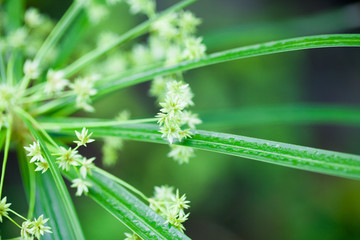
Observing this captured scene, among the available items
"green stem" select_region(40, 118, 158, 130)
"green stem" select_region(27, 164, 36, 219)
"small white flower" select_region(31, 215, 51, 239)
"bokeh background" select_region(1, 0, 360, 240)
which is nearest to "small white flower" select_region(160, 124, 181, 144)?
"green stem" select_region(40, 118, 158, 130)

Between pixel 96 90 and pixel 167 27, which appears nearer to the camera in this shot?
pixel 96 90

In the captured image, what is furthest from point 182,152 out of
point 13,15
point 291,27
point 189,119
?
point 291,27

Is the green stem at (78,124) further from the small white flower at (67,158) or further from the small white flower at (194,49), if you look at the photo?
the small white flower at (194,49)

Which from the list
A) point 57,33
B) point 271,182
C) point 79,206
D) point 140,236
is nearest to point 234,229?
point 271,182

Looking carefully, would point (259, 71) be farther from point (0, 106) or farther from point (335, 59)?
point (0, 106)

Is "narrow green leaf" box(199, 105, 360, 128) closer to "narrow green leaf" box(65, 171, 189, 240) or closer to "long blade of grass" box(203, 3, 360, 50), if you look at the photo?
"long blade of grass" box(203, 3, 360, 50)

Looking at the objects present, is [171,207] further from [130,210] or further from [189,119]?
[189,119]
